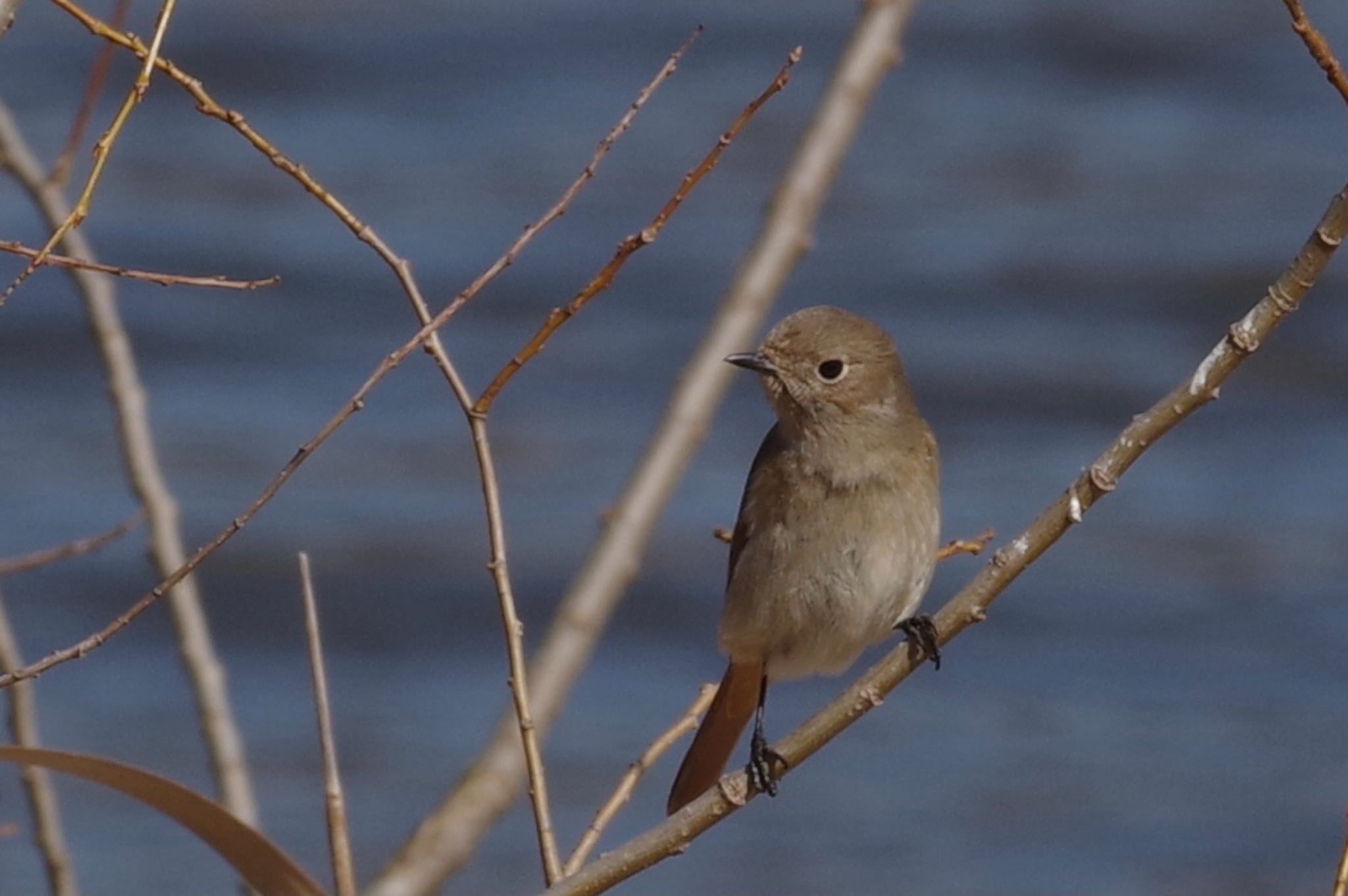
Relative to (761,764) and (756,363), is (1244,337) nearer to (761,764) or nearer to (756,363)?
(756,363)

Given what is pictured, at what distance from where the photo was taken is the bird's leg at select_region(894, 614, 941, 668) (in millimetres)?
3920

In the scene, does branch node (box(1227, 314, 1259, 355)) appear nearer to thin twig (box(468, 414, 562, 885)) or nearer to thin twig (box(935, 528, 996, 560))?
thin twig (box(935, 528, 996, 560))

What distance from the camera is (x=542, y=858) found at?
3.52 meters

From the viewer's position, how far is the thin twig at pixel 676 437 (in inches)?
136

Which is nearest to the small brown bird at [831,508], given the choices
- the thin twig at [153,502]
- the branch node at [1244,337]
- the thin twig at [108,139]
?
the thin twig at [153,502]

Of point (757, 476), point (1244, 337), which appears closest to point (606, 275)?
point (1244, 337)

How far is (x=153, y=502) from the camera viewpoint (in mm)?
4691

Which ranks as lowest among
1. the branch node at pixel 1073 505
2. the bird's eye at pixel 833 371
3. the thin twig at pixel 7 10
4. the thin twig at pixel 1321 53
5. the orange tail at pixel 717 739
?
the branch node at pixel 1073 505

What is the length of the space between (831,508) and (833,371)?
31 centimetres

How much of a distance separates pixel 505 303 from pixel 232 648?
3447mm

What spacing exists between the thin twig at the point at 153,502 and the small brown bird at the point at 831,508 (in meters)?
1.13

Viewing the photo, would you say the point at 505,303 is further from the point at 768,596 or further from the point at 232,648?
the point at 768,596

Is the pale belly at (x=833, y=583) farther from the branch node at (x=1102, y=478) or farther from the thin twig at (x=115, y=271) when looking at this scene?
the thin twig at (x=115, y=271)

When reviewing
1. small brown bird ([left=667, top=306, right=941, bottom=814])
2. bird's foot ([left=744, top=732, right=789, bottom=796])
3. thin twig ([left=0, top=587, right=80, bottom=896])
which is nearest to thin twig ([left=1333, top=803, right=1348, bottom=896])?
bird's foot ([left=744, top=732, right=789, bottom=796])
